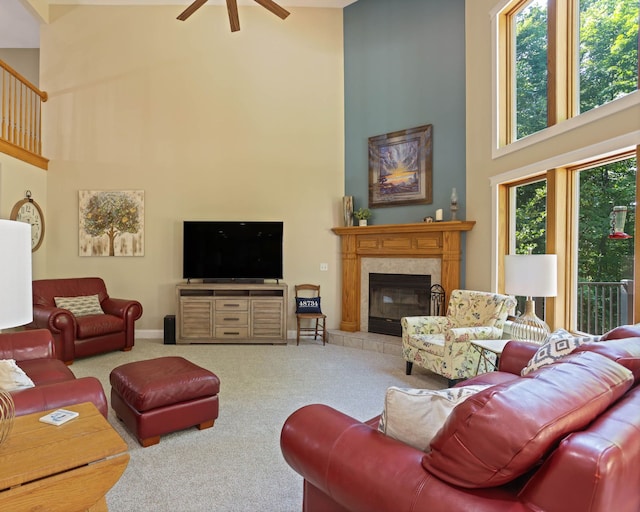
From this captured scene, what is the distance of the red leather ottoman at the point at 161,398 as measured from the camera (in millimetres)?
2500

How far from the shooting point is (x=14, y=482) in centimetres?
121

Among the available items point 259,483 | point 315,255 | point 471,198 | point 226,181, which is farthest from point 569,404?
point 226,181

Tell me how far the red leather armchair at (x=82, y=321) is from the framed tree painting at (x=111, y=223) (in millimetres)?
611

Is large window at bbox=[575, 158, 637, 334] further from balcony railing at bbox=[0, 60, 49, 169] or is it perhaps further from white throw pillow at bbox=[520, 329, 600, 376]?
A: balcony railing at bbox=[0, 60, 49, 169]

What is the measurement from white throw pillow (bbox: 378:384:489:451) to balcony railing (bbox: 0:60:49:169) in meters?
5.88

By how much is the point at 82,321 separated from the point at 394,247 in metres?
4.07

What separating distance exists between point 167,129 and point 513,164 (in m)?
4.93

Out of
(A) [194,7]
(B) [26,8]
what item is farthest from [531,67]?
(B) [26,8]

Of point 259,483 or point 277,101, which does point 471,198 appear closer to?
point 277,101

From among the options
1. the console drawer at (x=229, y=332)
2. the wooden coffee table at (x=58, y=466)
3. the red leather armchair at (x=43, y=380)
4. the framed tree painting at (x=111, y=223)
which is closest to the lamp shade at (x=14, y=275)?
the wooden coffee table at (x=58, y=466)

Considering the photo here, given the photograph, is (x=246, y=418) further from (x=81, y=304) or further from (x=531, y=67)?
(x=531, y=67)

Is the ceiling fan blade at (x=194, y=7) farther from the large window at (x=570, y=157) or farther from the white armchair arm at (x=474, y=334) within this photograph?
the white armchair arm at (x=474, y=334)

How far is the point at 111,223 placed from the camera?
19.1 ft

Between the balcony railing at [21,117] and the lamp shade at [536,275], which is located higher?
the balcony railing at [21,117]
